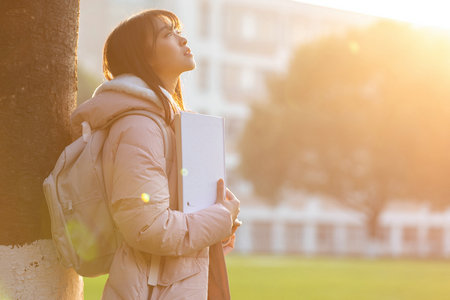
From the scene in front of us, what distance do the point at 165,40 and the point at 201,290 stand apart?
3.24 feet

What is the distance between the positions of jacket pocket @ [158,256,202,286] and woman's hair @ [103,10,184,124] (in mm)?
682

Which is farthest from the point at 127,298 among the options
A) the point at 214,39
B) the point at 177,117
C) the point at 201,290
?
the point at 214,39

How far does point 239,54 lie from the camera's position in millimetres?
53188

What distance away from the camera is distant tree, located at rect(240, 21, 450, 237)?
102ft

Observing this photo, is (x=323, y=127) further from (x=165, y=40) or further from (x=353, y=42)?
(x=165, y=40)

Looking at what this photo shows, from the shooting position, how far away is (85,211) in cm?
260

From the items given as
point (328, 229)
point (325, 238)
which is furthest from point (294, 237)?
point (328, 229)

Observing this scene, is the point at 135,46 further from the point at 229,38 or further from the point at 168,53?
the point at 229,38

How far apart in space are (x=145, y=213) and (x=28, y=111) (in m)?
0.65

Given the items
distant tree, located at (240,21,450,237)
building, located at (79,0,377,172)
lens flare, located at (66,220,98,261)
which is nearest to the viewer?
lens flare, located at (66,220,98,261)

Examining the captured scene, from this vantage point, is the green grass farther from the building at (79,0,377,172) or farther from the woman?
the building at (79,0,377,172)

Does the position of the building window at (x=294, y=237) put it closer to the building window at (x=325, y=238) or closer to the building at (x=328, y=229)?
the building at (x=328, y=229)

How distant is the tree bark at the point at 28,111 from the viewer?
270 cm

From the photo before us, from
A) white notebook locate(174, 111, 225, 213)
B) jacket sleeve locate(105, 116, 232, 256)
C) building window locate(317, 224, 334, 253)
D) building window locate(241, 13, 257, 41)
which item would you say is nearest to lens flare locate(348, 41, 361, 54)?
building window locate(241, 13, 257, 41)
